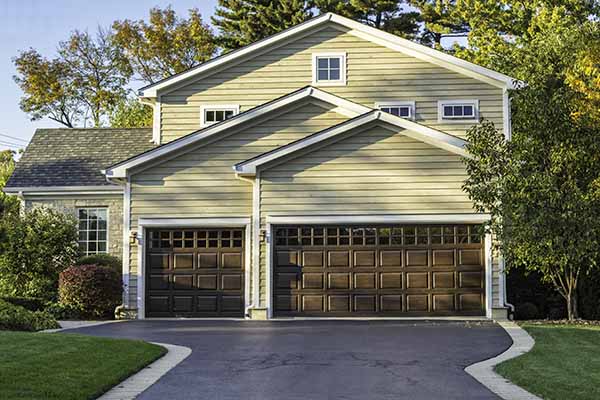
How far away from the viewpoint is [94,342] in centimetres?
1327

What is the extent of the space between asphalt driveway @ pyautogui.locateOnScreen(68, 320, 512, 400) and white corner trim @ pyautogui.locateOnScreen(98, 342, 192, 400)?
6.0 inches

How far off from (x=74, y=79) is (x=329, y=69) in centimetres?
2432

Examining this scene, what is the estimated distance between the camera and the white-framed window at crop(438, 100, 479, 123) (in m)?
24.4

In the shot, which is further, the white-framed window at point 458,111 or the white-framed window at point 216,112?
the white-framed window at point 216,112

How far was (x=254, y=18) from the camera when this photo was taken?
43125 mm

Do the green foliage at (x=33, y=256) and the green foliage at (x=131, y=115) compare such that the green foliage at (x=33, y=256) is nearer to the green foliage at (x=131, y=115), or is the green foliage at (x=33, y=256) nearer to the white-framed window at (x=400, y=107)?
the white-framed window at (x=400, y=107)

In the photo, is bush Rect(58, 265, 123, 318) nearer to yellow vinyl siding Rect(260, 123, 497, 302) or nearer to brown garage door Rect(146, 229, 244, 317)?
brown garage door Rect(146, 229, 244, 317)

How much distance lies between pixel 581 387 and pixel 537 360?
2.48 m

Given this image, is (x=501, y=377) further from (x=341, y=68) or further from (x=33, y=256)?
(x=33, y=256)

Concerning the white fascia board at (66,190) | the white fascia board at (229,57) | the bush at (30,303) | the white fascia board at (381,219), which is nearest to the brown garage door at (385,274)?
the white fascia board at (381,219)

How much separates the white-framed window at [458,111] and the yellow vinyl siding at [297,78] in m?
0.73

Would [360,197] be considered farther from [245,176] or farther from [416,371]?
[416,371]

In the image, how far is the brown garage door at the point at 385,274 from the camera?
21266 millimetres

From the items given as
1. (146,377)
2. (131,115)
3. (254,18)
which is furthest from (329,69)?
(131,115)
